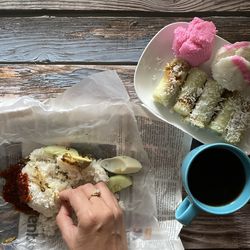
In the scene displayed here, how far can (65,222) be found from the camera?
0.80m

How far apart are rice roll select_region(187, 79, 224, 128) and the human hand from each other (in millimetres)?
177

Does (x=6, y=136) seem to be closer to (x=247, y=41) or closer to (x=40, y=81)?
(x=40, y=81)

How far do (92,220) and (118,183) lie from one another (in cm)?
10

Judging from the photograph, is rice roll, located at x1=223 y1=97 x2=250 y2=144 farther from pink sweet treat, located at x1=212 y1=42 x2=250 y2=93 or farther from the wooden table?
the wooden table

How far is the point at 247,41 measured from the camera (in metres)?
0.90

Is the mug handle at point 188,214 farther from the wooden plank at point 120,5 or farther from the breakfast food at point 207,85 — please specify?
the wooden plank at point 120,5

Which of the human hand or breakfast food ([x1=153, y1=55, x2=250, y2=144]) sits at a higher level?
breakfast food ([x1=153, y1=55, x2=250, y2=144])

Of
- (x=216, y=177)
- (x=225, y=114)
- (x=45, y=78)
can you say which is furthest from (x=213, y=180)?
(x=45, y=78)

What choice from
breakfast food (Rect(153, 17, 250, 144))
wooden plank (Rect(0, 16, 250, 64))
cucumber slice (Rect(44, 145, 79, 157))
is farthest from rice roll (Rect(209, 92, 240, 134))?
cucumber slice (Rect(44, 145, 79, 157))

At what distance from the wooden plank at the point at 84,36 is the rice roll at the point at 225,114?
0.12m

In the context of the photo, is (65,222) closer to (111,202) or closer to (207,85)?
(111,202)

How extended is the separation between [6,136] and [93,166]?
5.8 inches

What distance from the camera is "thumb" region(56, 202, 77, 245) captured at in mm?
790

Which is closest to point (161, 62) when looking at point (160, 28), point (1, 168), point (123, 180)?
point (160, 28)
